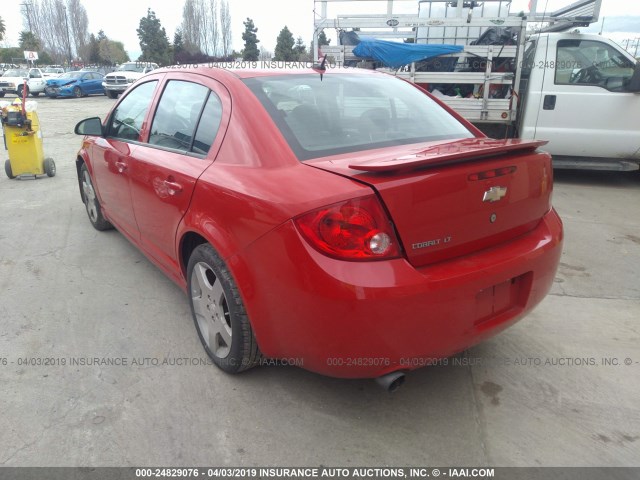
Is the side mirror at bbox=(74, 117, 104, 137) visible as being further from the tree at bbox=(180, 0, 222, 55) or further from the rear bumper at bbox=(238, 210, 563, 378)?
the tree at bbox=(180, 0, 222, 55)

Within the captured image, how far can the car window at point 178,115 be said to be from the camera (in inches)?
115

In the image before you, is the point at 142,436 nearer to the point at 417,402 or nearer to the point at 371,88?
the point at 417,402

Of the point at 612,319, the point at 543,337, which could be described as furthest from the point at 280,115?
the point at 612,319

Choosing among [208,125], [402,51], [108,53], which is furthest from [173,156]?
[108,53]

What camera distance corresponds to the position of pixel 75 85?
27781 millimetres

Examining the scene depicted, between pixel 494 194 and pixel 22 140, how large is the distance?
7.64 m

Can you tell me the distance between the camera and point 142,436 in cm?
230

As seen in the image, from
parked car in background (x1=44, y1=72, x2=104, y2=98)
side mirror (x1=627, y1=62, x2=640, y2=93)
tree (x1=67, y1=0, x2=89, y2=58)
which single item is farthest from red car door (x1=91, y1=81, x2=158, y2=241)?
tree (x1=67, y1=0, x2=89, y2=58)

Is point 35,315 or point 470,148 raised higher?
point 470,148

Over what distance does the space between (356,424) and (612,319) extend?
210cm

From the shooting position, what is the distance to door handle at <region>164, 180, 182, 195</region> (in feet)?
9.09

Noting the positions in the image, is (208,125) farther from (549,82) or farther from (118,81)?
(118,81)

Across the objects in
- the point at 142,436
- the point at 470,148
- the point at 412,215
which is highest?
the point at 470,148

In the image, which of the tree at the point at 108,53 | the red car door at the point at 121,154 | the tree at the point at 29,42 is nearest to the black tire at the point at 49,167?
the red car door at the point at 121,154
